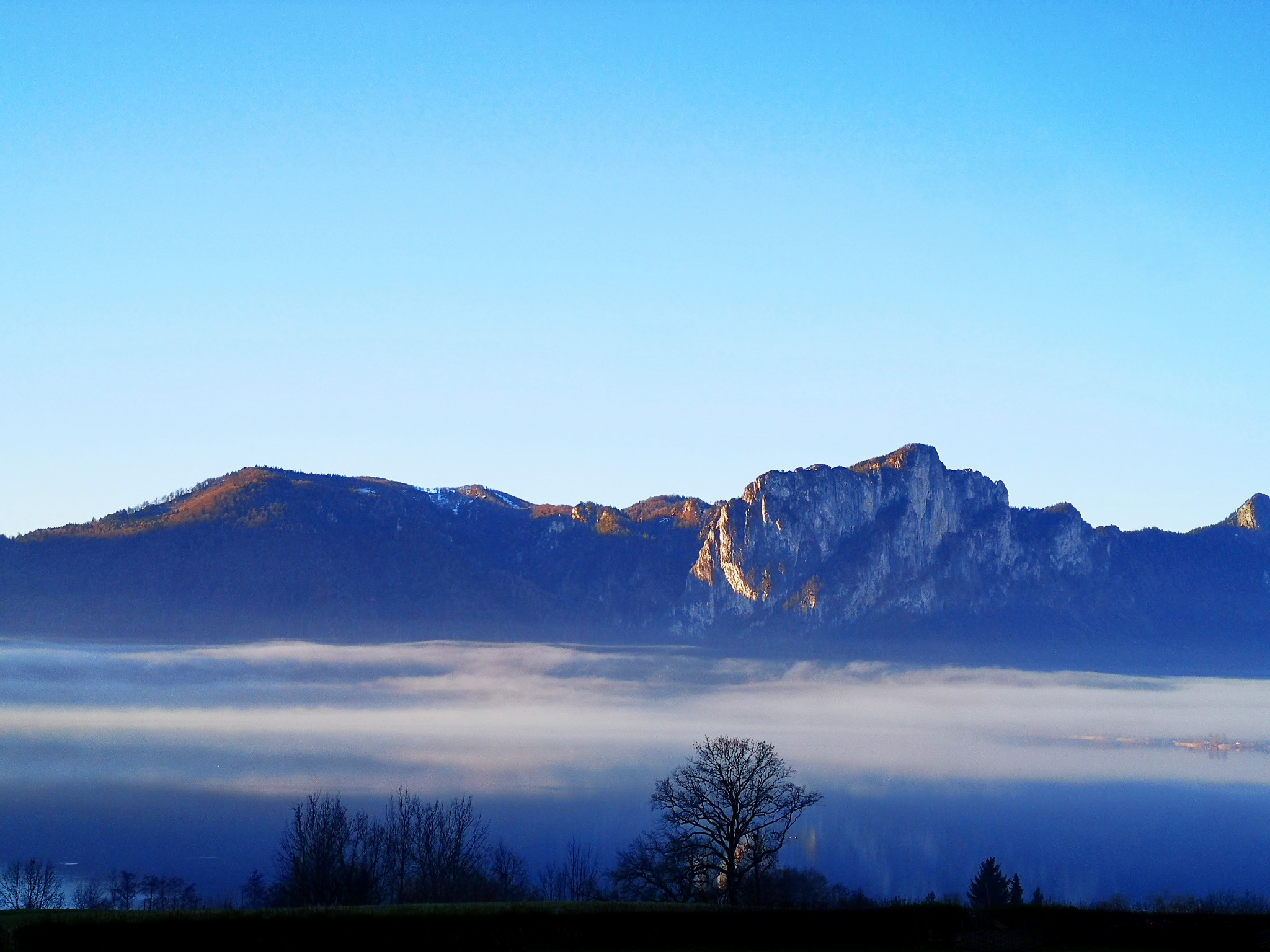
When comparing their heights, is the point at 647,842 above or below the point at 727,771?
below

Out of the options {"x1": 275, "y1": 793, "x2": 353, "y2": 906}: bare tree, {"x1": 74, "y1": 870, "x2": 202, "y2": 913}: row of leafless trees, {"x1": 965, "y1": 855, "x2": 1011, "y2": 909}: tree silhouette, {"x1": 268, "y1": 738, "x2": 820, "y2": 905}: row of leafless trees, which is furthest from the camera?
{"x1": 965, "y1": 855, "x2": 1011, "y2": 909}: tree silhouette

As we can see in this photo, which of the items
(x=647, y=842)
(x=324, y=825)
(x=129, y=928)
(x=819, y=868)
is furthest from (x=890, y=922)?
(x=819, y=868)

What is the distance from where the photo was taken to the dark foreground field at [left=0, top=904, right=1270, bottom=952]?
5219 cm

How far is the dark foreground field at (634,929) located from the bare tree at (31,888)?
246ft

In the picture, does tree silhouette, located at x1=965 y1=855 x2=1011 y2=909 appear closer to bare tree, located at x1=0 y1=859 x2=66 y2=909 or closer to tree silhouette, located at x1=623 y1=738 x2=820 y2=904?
tree silhouette, located at x1=623 y1=738 x2=820 y2=904

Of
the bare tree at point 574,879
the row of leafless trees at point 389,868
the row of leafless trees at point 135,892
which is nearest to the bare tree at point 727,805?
the bare tree at point 574,879

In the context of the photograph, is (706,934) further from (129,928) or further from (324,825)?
(324,825)

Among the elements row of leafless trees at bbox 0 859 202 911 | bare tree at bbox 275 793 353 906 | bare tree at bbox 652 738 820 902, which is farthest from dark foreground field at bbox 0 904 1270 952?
row of leafless trees at bbox 0 859 202 911

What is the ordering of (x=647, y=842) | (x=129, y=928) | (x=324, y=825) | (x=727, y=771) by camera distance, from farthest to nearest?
(x=647, y=842)
(x=324, y=825)
(x=727, y=771)
(x=129, y=928)

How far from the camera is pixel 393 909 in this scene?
55375 millimetres

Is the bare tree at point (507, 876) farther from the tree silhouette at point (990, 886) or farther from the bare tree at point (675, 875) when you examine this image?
the tree silhouette at point (990, 886)

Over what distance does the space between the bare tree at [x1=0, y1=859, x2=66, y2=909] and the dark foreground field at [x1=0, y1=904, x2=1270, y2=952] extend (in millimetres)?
75119

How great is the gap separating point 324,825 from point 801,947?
8290 cm

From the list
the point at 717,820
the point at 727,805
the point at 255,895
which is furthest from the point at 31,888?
the point at 717,820
